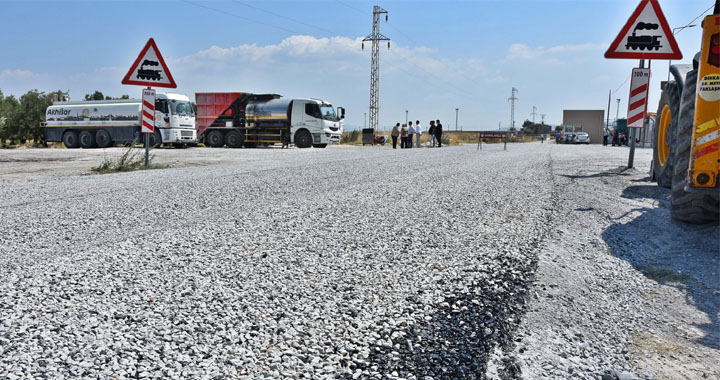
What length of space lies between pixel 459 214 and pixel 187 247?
270cm

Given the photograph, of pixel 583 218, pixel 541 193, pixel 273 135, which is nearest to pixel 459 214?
pixel 583 218

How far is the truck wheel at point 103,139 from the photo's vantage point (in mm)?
26859

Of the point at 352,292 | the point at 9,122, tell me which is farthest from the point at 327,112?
the point at 352,292

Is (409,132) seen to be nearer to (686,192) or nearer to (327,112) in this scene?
(327,112)

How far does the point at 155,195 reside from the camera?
6461mm

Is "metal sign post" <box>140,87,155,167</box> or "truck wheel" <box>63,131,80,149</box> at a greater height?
"metal sign post" <box>140,87,155,167</box>

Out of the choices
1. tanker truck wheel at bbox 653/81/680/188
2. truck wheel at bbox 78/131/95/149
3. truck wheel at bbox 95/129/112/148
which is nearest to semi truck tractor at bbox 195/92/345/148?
truck wheel at bbox 95/129/112/148

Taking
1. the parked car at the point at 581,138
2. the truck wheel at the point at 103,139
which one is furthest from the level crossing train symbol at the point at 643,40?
the parked car at the point at 581,138

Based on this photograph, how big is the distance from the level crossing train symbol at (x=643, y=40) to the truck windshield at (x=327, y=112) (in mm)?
20421

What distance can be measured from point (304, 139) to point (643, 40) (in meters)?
20.8

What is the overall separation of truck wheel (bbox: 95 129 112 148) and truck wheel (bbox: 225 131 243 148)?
19.9 feet

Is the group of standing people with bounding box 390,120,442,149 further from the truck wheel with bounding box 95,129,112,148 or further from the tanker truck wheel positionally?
the tanker truck wheel

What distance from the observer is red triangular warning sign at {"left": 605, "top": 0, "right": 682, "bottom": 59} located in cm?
849

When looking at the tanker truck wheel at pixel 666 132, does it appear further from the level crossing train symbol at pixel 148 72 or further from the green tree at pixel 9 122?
the green tree at pixel 9 122
